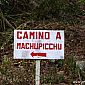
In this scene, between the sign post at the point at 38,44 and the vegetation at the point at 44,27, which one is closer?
the sign post at the point at 38,44

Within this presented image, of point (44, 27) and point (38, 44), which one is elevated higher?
point (44, 27)

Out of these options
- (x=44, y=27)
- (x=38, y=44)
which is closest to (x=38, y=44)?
(x=38, y=44)

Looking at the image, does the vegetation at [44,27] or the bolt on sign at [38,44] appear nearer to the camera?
the bolt on sign at [38,44]

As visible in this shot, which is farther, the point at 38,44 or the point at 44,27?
the point at 44,27

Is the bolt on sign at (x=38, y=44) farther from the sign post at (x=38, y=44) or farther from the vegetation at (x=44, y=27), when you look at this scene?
the vegetation at (x=44, y=27)

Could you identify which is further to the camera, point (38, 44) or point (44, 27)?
point (44, 27)

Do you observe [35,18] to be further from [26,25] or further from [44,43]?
[44,43]

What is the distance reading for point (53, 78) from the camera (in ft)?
19.0

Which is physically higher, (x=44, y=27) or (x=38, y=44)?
(x=44, y=27)

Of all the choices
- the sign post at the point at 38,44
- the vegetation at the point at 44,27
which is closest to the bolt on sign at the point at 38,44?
the sign post at the point at 38,44

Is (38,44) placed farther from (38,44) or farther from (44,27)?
(44,27)

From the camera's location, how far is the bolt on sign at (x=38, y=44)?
464 cm

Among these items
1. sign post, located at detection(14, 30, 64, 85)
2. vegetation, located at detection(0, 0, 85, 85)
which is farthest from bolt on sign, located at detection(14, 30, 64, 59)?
vegetation, located at detection(0, 0, 85, 85)

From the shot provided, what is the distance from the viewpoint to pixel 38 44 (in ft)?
15.3
